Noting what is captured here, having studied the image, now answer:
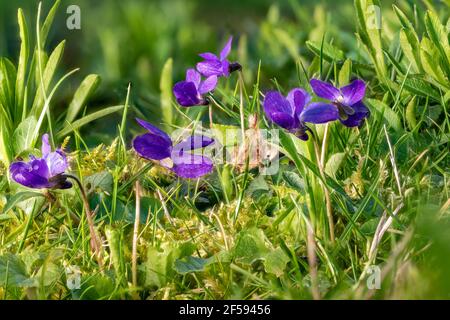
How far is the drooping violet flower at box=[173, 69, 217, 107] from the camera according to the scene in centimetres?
242

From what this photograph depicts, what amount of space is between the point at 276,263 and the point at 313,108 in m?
0.37

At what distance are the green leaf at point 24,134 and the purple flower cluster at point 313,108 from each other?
74cm

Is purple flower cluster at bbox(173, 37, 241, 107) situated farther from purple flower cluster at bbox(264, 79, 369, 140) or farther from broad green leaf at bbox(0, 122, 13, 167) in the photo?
broad green leaf at bbox(0, 122, 13, 167)

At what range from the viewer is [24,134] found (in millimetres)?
2527

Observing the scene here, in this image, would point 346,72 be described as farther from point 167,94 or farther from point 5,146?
point 5,146

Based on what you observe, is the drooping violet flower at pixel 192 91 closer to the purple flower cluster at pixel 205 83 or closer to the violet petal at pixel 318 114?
the purple flower cluster at pixel 205 83

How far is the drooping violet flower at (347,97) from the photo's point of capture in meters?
2.18

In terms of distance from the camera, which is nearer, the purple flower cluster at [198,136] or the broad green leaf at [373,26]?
the purple flower cluster at [198,136]

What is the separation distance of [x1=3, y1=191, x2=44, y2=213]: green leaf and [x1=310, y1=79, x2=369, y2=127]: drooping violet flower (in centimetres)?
73

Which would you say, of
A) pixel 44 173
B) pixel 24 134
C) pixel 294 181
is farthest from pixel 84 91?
pixel 294 181

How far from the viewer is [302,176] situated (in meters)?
2.22

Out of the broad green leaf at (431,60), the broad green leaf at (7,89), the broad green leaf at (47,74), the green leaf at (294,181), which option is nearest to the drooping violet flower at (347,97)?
the green leaf at (294,181)
